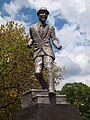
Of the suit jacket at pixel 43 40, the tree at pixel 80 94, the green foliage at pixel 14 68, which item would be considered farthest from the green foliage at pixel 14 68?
the tree at pixel 80 94

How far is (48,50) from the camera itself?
12227 mm

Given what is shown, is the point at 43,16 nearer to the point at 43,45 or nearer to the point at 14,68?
the point at 43,45

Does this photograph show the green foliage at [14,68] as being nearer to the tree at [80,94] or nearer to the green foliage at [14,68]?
the green foliage at [14,68]

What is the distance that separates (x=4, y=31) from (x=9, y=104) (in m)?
6.01

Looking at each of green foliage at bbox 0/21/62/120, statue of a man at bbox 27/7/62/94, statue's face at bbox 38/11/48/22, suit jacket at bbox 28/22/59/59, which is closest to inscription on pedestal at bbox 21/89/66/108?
statue of a man at bbox 27/7/62/94

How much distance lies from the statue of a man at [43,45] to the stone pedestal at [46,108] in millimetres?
609

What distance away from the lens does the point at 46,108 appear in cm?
1089

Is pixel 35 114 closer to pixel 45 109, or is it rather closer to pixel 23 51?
pixel 45 109

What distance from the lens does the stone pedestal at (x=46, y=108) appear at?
35.5 ft

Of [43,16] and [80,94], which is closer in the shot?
[43,16]

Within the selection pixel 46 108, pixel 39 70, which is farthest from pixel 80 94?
pixel 46 108

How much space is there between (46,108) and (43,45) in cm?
245

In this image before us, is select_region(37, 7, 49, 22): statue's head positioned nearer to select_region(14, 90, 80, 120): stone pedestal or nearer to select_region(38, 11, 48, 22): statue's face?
select_region(38, 11, 48, 22): statue's face

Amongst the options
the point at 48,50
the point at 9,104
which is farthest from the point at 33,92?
the point at 9,104
